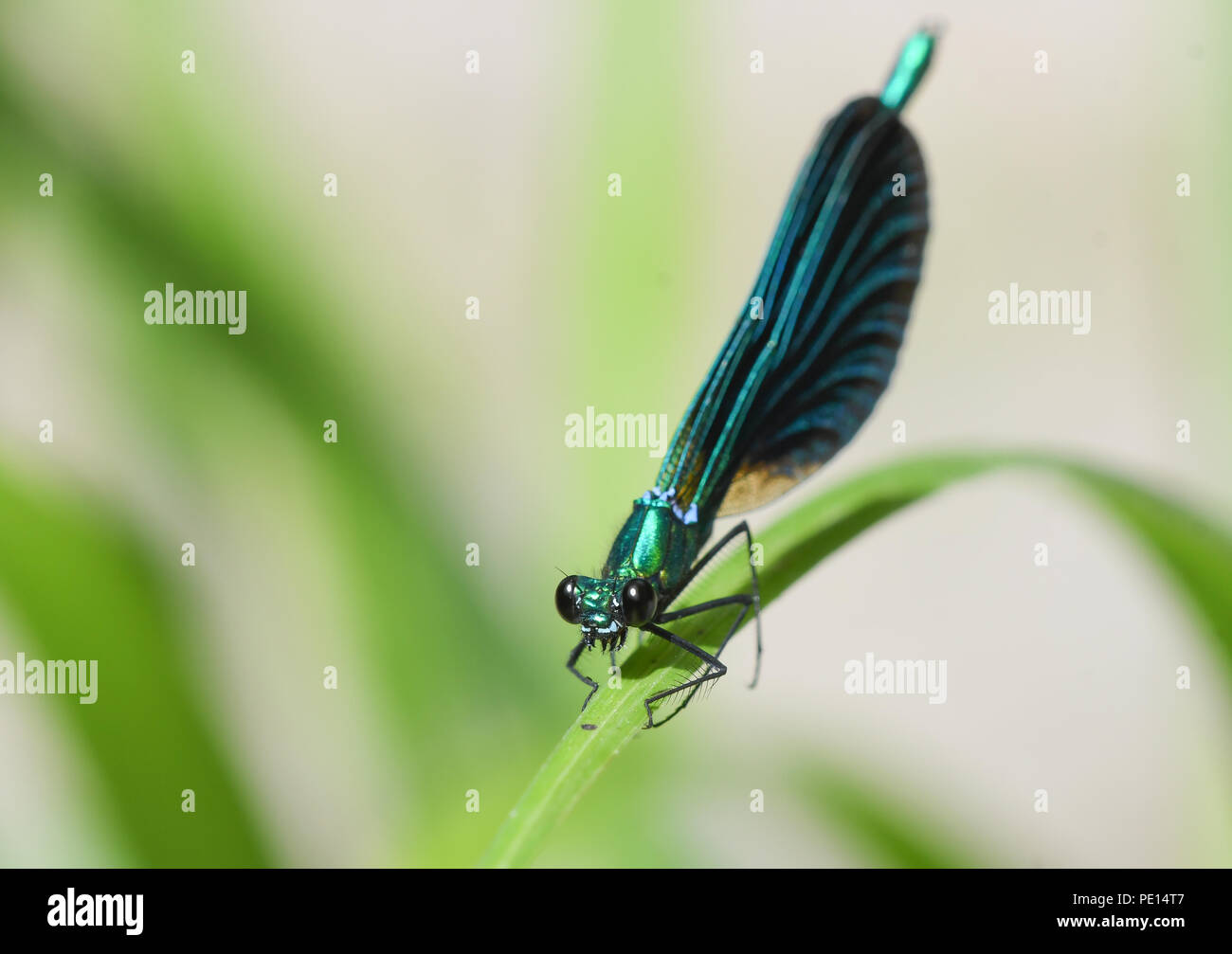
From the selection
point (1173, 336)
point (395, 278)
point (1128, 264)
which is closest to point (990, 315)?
point (1128, 264)

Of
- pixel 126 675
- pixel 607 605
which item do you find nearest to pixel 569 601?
pixel 607 605

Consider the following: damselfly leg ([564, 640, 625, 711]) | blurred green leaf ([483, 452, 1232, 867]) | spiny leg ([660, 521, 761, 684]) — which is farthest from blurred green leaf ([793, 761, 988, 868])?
damselfly leg ([564, 640, 625, 711])

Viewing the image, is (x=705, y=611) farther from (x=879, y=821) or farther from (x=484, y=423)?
(x=484, y=423)

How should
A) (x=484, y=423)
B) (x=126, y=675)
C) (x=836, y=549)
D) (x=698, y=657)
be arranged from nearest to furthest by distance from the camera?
(x=836, y=549) → (x=698, y=657) → (x=126, y=675) → (x=484, y=423)

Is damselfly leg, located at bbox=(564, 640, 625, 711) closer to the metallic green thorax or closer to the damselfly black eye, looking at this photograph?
the damselfly black eye

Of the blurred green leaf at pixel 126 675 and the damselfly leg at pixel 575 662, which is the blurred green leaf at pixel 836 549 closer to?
the damselfly leg at pixel 575 662
